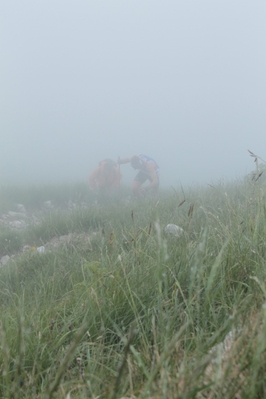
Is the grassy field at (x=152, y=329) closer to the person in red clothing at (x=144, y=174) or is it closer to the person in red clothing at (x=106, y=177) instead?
the person in red clothing at (x=106, y=177)

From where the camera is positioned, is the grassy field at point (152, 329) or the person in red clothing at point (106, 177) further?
the person in red clothing at point (106, 177)

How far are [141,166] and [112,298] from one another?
11.7 m

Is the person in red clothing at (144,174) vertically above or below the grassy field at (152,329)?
below

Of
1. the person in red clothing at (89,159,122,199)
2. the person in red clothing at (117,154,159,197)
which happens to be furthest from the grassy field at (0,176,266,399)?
the person in red clothing at (117,154,159,197)

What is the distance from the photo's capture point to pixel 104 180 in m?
12.3

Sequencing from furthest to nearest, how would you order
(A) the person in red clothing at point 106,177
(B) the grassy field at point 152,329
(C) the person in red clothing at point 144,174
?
(C) the person in red clothing at point 144,174
(A) the person in red clothing at point 106,177
(B) the grassy field at point 152,329

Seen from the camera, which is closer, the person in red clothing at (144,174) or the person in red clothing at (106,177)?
the person in red clothing at (106,177)

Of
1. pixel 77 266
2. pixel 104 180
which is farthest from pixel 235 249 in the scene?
pixel 104 180

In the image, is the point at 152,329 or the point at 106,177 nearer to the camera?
the point at 152,329

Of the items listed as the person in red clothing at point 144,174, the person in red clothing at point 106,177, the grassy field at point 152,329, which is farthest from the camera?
the person in red clothing at point 144,174

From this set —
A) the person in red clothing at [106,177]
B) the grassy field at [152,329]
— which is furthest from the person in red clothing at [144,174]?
the grassy field at [152,329]

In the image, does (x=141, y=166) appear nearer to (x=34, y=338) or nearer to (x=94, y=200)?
(x=94, y=200)

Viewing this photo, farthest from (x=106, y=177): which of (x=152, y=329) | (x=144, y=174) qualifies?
(x=152, y=329)

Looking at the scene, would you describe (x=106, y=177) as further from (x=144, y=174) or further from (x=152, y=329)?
(x=152, y=329)
